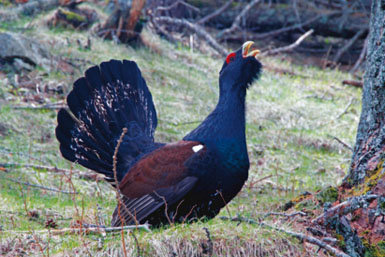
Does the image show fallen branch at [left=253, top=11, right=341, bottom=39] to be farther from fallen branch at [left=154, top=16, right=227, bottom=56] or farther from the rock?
the rock

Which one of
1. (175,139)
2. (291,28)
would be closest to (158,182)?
(175,139)

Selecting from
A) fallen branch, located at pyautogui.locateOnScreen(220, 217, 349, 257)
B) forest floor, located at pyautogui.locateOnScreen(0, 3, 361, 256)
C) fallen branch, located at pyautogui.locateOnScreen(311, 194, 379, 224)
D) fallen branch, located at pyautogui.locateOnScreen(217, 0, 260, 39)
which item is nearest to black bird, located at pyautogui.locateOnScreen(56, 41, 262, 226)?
forest floor, located at pyautogui.locateOnScreen(0, 3, 361, 256)

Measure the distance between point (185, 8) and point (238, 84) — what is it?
897 cm

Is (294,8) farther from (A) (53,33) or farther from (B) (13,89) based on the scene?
(B) (13,89)

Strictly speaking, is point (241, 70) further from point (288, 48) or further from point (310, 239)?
point (288, 48)

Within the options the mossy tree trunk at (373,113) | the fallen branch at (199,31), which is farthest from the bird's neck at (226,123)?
the fallen branch at (199,31)

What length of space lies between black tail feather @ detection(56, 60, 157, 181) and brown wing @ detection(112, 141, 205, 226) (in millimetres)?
543

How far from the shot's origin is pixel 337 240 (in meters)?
3.71

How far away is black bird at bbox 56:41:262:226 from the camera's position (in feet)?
12.9

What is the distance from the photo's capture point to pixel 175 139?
6.97 metres

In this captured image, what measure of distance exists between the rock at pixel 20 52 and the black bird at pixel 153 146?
3362 mm

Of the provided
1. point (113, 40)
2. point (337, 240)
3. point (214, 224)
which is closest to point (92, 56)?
point (113, 40)

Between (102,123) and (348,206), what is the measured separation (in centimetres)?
241

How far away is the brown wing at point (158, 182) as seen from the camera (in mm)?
3963
